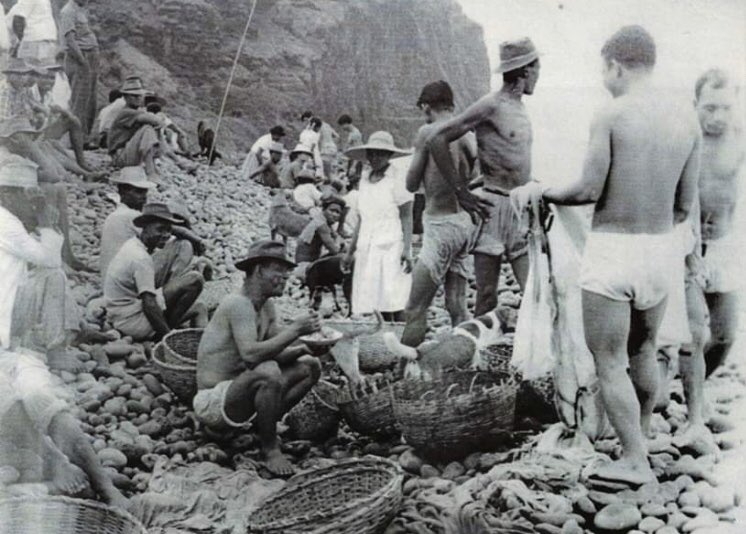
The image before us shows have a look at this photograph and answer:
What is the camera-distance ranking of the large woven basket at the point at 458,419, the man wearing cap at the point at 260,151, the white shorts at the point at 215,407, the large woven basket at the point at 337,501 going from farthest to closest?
the man wearing cap at the point at 260,151, the white shorts at the point at 215,407, the large woven basket at the point at 458,419, the large woven basket at the point at 337,501

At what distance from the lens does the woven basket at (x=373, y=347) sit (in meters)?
4.58

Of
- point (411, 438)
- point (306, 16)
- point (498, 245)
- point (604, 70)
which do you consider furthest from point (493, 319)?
point (306, 16)

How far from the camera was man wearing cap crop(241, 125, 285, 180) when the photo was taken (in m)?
4.67

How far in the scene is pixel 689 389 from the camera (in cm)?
443

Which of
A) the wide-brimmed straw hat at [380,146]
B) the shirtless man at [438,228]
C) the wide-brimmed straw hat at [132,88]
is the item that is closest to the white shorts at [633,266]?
the shirtless man at [438,228]

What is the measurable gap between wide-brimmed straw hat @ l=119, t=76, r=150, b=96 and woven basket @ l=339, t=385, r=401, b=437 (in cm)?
177

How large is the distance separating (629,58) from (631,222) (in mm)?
716

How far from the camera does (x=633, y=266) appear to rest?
420cm

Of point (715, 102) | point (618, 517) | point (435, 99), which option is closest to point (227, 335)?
point (435, 99)


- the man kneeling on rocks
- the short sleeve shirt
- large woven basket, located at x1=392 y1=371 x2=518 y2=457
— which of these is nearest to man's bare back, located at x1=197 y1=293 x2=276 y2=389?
the man kneeling on rocks

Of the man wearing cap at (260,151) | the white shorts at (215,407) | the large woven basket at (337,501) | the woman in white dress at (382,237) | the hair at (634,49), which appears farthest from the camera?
the man wearing cap at (260,151)

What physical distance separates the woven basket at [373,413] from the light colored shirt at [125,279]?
1.08 metres

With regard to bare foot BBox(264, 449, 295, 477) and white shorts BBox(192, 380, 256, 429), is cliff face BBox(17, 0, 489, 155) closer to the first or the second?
white shorts BBox(192, 380, 256, 429)

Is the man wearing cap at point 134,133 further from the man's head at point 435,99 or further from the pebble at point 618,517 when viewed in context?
the pebble at point 618,517
